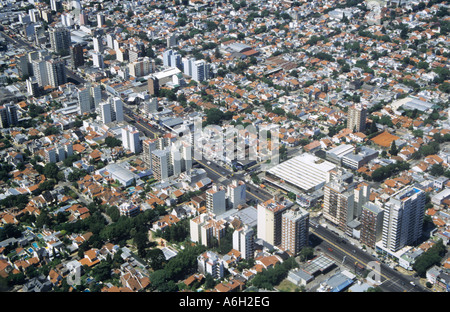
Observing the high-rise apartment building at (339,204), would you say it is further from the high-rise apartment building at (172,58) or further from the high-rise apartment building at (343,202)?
the high-rise apartment building at (172,58)

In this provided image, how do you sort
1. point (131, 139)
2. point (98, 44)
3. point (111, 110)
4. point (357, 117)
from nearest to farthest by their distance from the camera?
1. point (131, 139)
2. point (357, 117)
3. point (111, 110)
4. point (98, 44)

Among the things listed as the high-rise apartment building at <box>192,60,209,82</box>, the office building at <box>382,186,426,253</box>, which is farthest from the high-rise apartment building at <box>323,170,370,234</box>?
the high-rise apartment building at <box>192,60,209,82</box>

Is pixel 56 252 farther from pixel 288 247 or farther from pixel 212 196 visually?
pixel 288 247

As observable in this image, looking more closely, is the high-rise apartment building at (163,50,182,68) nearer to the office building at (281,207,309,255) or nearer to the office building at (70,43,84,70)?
the office building at (70,43,84,70)

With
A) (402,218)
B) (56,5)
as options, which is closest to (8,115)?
(56,5)

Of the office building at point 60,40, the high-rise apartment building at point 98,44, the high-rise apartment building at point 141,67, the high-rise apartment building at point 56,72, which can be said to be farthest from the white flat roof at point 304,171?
the office building at point 60,40

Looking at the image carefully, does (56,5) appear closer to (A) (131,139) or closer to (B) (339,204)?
(A) (131,139)
